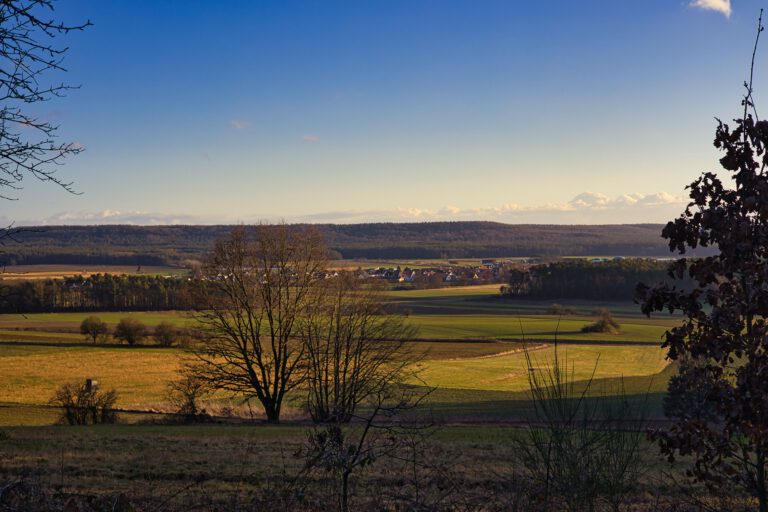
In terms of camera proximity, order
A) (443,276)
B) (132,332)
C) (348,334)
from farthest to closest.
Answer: (443,276) < (132,332) < (348,334)

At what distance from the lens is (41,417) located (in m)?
31.8

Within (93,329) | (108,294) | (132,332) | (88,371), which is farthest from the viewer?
(108,294)

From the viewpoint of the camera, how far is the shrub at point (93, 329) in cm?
6306

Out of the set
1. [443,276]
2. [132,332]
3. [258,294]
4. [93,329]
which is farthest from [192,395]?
[443,276]

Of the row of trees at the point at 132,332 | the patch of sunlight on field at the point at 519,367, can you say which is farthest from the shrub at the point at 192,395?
the row of trees at the point at 132,332

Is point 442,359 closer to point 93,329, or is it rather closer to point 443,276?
point 93,329

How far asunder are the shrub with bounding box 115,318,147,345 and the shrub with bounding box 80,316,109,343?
2.14m

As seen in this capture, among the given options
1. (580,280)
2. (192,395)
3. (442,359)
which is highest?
(580,280)

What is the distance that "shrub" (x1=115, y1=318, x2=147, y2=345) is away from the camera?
201 feet

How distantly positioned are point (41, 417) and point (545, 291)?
8237cm

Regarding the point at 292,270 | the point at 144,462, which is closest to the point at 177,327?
the point at 292,270

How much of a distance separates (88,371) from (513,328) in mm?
44125

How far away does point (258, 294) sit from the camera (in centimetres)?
2839

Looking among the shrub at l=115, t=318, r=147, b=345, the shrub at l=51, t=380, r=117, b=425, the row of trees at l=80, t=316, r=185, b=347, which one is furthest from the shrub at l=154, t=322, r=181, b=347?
the shrub at l=51, t=380, r=117, b=425
